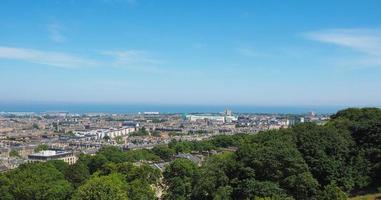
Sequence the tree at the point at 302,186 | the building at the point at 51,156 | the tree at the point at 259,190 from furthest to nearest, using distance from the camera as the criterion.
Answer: the building at the point at 51,156, the tree at the point at 302,186, the tree at the point at 259,190

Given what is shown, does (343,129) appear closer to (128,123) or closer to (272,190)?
(272,190)

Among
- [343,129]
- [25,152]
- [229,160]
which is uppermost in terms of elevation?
[343,129]

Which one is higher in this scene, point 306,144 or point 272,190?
point 306,144

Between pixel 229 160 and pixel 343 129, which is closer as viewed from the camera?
pixel 229 160

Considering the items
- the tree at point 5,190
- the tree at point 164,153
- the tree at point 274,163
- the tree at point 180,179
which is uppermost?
the tree at point 274,163

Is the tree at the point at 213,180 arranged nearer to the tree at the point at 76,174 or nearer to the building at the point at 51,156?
the tree at the point at 76,174

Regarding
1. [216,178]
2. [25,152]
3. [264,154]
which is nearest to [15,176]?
[216,178]

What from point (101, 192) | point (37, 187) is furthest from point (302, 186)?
point (37, 187)

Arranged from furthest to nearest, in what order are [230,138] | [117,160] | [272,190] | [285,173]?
[230,138], [117,160], [285,173], [272,190]

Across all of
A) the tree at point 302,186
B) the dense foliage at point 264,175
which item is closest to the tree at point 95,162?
the dense foliage at point 264,175
